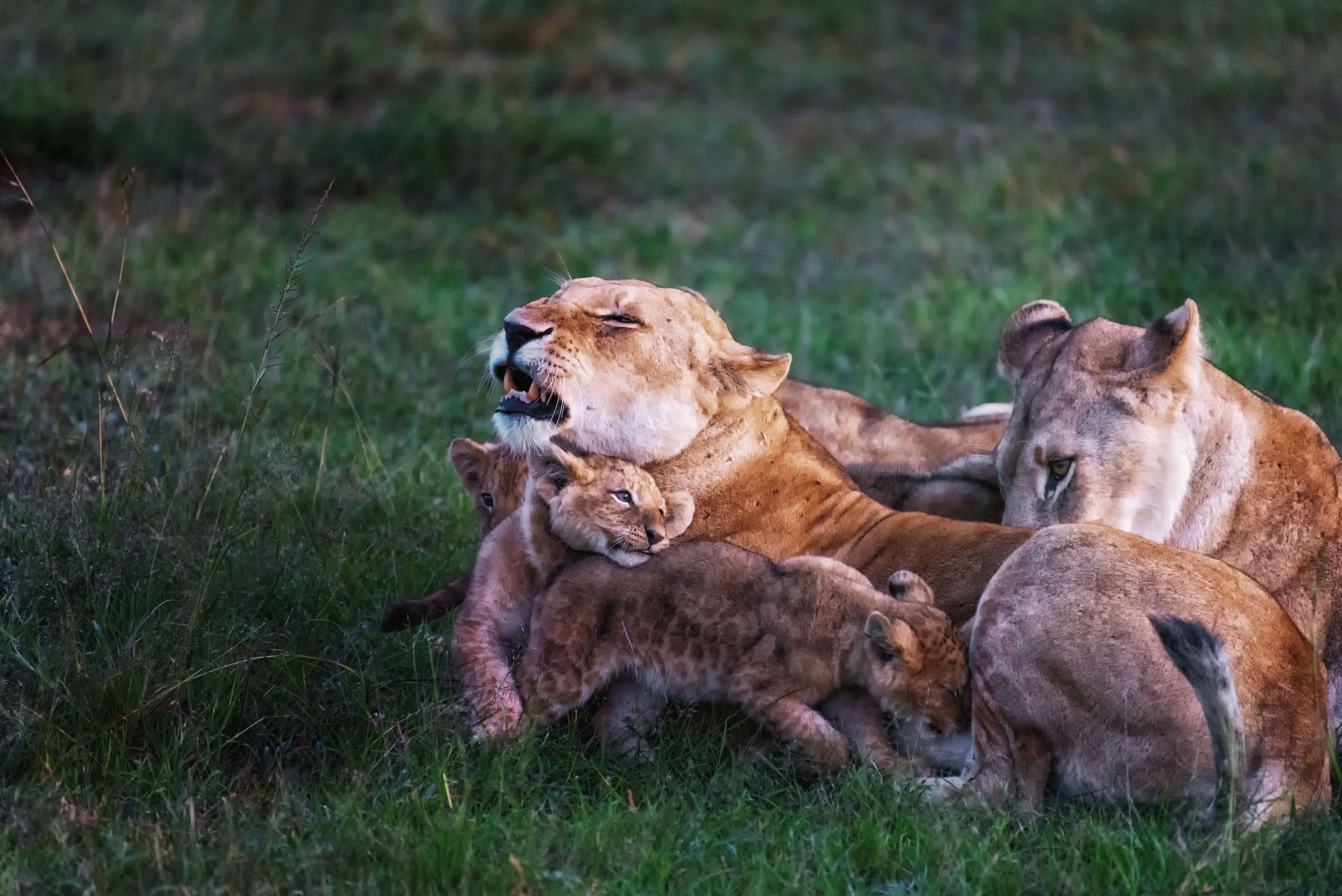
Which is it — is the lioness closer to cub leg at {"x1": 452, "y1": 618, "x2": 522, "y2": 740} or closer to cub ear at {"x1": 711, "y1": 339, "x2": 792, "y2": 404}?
cub ear at {"x1": 711, "y1": 339, "x2": 792, "y2": 404}

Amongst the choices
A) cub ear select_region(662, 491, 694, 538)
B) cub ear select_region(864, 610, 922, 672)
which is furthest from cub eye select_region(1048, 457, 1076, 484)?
cub ear select_region(662, 491, 694, 538)

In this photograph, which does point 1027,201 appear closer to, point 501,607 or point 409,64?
point 409,64

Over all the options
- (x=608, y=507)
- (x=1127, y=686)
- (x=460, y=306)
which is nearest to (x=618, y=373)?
(x=608, y=507)

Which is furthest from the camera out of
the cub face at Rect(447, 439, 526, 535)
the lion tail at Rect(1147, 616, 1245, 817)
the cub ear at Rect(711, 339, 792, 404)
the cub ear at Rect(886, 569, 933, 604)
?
the cub face at Rect(447, 439, 526, 535)

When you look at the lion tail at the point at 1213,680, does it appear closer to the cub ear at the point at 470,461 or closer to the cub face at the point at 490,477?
the cub face at the point at 490,477

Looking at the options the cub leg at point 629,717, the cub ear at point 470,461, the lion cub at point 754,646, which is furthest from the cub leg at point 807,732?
the cub ear at point 470,461

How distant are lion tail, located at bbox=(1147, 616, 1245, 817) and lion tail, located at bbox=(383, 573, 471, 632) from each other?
2289 millimetres

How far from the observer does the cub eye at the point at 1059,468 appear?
16.3ft

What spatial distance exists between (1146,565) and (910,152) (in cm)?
1135

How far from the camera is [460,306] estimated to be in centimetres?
1025

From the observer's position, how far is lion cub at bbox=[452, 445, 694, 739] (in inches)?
189

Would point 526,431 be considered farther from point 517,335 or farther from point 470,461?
point 470,461

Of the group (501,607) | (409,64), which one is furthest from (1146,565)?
(409,64)

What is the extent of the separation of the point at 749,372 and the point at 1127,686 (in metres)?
1.69
